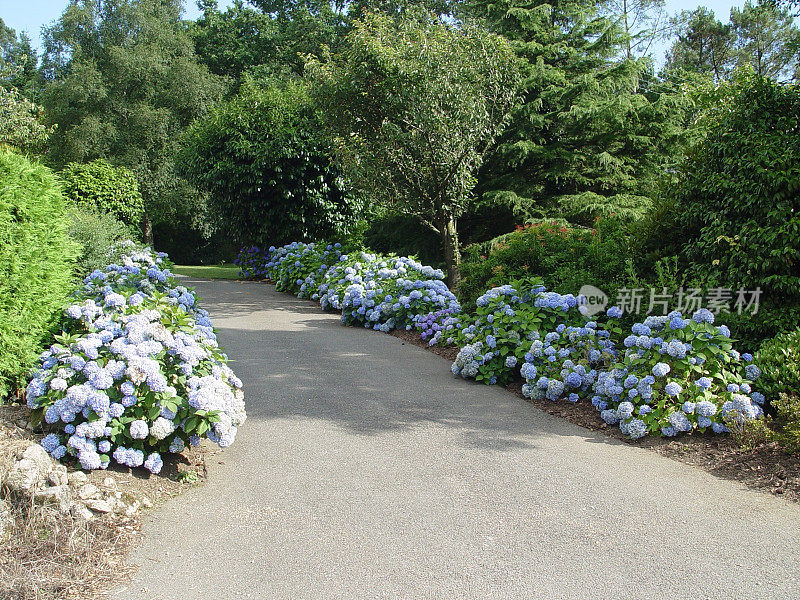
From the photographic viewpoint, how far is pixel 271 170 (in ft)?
44.1

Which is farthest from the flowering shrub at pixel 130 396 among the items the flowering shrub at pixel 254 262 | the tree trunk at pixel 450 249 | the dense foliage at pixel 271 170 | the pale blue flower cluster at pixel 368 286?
the flowering shrub at pixel 254 262

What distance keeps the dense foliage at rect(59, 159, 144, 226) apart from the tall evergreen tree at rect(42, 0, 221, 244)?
5.18 meters

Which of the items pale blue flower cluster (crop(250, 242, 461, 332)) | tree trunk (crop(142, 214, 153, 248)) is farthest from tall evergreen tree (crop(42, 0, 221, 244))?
pale blue flower cluster (crop(250, 242, 461, 332))

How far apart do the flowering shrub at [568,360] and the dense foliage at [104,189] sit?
12827 millimetres

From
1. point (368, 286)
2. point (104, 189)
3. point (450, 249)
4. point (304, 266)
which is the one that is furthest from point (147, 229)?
point (368, 286)

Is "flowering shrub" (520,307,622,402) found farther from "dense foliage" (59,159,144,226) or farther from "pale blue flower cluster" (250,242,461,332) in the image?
"dense foliage" (59,159,144,226)

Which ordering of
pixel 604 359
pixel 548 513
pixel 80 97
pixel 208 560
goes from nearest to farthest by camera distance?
1. pixel 208 560
2. pixel 548 513
3. pixel 604 359
4. pixel 80 97

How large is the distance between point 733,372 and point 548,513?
2410mm

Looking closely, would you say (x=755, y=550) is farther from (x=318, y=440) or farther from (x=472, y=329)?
(x=472, y=329)

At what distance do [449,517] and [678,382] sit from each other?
2.30m

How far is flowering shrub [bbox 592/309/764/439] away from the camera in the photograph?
4.77 m

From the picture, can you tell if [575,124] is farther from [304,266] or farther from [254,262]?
[254,262]

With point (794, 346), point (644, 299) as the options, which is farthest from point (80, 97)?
point (794, 346)

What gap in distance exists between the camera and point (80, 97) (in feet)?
74.0
